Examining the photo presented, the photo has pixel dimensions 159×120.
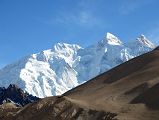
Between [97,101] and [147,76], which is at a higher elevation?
[147,76]

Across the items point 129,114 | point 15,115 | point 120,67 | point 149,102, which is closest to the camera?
point 129,114

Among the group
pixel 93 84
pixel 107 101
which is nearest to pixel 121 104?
pixel 107 101

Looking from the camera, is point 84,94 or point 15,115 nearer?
point 15,115

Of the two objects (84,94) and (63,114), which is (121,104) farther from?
(84,94)

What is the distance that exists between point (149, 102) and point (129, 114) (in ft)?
22.1

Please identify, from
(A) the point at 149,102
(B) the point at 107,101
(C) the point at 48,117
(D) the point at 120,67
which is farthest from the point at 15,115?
(D) the point at 120,67

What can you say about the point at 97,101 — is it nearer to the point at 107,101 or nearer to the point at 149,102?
the point at 107,101

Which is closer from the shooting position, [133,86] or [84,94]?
[133,86]

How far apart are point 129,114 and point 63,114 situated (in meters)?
10.6

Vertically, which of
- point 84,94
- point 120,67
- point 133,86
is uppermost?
point 120,67

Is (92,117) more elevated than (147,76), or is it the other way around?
(147,76)

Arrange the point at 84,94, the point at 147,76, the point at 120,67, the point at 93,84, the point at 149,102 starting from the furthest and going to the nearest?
the point at 120,67, the point at 93,84, the point at 84,94, the point at 147,76, the point at 149,102

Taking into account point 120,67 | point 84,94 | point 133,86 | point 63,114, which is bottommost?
point 63,114

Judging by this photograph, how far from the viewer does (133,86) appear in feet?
302
